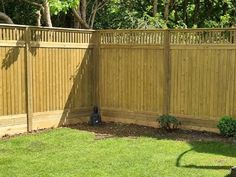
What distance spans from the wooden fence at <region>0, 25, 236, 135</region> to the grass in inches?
36.5

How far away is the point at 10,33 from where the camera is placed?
28.3 ft

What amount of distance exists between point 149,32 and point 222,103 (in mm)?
2240

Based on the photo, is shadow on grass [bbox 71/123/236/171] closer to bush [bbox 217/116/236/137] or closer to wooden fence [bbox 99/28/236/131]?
bush [bbox 217/116/236/137]

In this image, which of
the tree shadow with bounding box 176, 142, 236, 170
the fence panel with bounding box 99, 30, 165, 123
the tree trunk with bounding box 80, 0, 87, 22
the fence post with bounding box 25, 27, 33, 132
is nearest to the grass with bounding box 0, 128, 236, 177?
the tree shadow with bounding box 176, 142, 236, 170

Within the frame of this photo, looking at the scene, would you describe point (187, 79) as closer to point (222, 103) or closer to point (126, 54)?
point (222, 103)

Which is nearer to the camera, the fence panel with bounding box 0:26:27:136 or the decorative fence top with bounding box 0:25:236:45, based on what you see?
the fence panel with bounding box 0:26:27:136

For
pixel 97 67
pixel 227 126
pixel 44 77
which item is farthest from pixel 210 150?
pixel 97 67

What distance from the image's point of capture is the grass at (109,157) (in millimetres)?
6176

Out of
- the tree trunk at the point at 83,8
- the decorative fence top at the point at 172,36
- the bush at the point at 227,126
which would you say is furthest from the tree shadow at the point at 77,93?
the bush at the point at 227,126

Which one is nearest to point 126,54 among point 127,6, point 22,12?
point 22,12

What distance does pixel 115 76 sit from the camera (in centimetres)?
1031

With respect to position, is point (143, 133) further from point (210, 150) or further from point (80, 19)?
point (80, 19)

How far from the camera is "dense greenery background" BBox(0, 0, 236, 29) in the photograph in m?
13.2

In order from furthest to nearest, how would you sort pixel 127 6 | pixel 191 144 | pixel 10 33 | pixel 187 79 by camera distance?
pixel 127 6 < pixel 187 79 < pixel 10 33 < pixel 191 144
